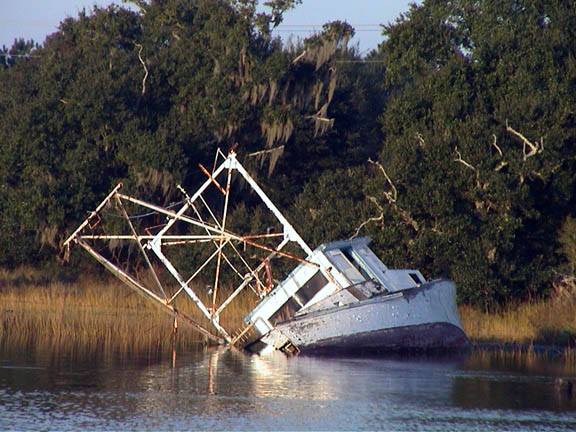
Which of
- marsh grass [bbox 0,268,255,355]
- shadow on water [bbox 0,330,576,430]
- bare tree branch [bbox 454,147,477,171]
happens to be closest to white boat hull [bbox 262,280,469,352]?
shadow on water [bbox 0,330,576,430]

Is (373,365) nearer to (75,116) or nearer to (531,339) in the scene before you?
(531,339)

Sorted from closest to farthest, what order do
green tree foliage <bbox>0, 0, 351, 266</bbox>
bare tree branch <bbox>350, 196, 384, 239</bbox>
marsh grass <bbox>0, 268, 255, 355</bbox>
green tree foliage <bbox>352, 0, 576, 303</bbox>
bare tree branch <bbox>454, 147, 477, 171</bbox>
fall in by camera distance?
1. marsh grass <bbox>0, 268, 255, 355</bbox>
2. green tree foliage <bbox>352, 0, 576, 303</bbox>
3. bare tree branch <bbox>454, 147, 477, 171</bbox>
4. bare tree branch <bbox>350, 196, 384, 239</bbox>
5. green tree foliage <bbox>0, 0, 351, 266</bbox>

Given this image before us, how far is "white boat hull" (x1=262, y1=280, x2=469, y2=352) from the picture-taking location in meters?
20.3

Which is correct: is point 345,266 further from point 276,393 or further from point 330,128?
point 330,128

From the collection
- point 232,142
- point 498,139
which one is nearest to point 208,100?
point 232,142

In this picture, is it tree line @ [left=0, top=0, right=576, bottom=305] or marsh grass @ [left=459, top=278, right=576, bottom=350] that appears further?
tree line @ [left=0, top=0, right=576, bottom=305]

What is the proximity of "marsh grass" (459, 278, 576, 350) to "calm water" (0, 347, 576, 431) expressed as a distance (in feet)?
10.5

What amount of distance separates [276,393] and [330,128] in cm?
2116

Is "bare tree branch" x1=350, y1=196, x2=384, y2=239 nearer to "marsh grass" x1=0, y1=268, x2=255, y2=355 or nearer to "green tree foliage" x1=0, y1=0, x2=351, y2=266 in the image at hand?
"marsh grass" x1=0, y1=268, x2=255, y2=355

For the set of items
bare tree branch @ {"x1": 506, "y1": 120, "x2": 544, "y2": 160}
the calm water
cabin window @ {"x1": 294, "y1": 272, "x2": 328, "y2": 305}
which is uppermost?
bare tree branch @ {"x1": 506, "y1": 120, "x2": 544, "y2": 160}

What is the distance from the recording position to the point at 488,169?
26.6m

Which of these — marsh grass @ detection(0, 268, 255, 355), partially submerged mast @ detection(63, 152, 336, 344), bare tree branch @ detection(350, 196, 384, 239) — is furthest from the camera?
bare tree branch @ detection(350, 196, 384, 239)

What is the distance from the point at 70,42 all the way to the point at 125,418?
27.8m

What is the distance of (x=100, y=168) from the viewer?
3406cm
